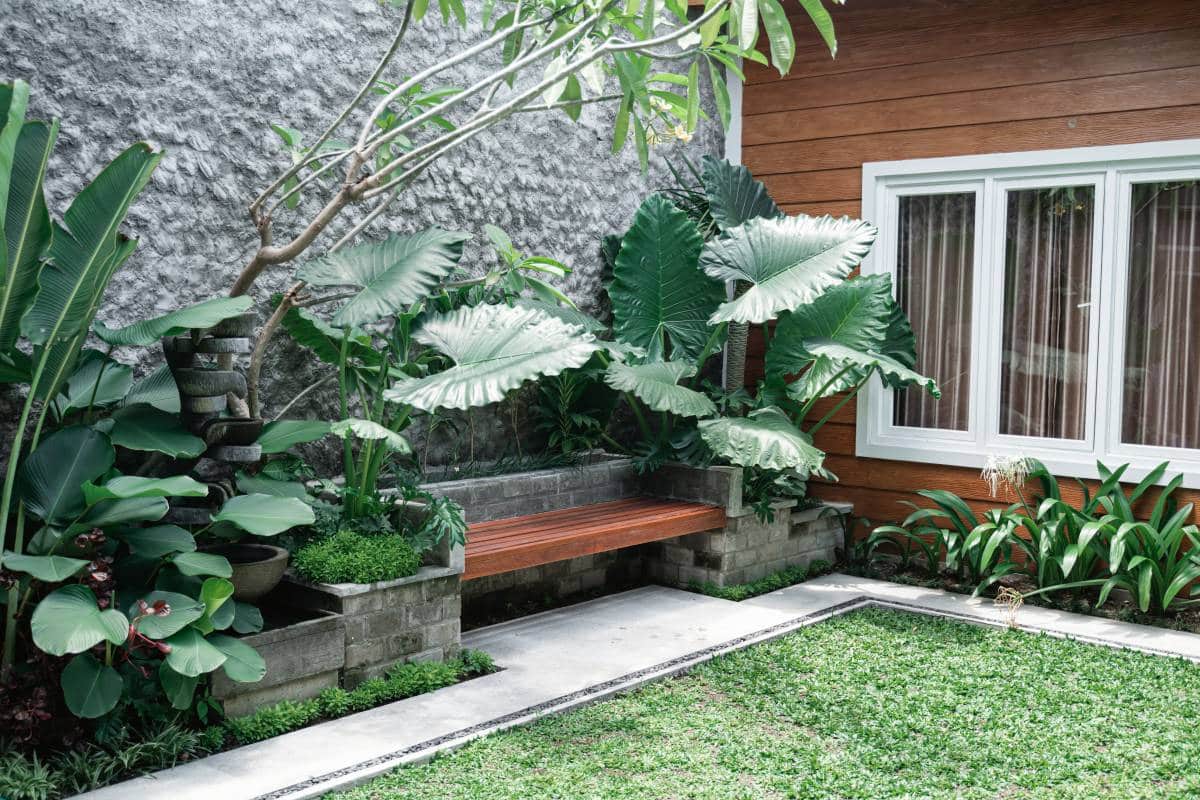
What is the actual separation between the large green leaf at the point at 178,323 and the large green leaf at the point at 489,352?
643 mm

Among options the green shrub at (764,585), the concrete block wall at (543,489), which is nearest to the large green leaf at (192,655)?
the concrete block wall at (543,489)

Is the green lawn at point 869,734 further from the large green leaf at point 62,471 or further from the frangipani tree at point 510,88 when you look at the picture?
the frangipani tree at point 510,88

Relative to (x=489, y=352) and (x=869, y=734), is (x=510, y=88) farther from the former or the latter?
(x=869, y=734)

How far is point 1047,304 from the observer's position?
5.68m

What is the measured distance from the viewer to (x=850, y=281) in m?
5.70

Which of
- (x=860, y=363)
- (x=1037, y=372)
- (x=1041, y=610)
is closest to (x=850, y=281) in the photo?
(x=860, y=363)

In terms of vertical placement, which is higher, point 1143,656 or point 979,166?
point 979,166

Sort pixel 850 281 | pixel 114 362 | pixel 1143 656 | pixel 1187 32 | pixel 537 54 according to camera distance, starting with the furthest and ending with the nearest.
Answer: pixel 850 281, pixel 1187 32, pixel 1143 656, pixel 114 362, pixel 537 54

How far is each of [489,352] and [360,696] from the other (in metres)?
1.32

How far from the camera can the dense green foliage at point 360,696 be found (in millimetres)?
3387

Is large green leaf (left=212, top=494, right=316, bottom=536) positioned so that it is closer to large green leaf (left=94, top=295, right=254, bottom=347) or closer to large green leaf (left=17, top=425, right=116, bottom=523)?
large green leaf (left=17, top=425, right=116, bottom=523)

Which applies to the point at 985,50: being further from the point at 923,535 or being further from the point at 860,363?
the point at 923,535

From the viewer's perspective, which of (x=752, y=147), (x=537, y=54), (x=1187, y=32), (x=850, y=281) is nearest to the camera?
(x=537, y=54)

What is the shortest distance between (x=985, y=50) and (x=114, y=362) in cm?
454
